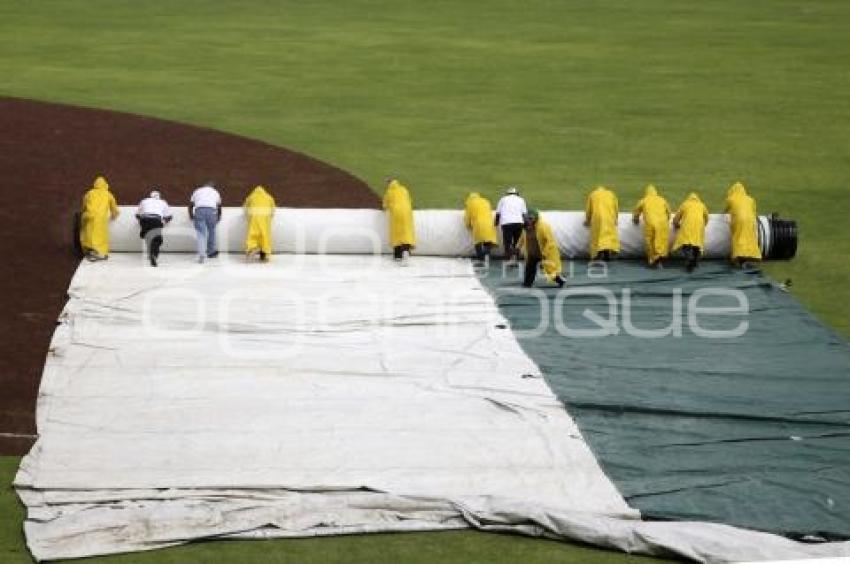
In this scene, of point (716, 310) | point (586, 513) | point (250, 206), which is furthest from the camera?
point (250, 206)

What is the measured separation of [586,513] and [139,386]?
225 inches

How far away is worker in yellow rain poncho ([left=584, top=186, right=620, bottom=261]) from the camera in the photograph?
22.9 m

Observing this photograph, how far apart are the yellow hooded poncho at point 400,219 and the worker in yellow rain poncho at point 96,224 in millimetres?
3990

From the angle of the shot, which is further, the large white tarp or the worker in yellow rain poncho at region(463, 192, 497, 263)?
the worker in yellow rain poncho at region(463, 192, 497, 263)

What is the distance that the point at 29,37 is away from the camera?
42.5 m

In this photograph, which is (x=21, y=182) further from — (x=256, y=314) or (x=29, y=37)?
(x=29, y=37)

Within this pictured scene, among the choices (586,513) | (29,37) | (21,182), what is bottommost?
(586,513)

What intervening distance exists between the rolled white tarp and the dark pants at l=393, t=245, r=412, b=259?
8.8 inches

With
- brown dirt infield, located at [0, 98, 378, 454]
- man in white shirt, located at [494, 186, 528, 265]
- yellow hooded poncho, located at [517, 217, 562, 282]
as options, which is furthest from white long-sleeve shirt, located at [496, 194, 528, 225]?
brown dirt infield, located at [0, 98, 378, 454]

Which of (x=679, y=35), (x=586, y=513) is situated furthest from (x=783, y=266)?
(x=679, y=35)

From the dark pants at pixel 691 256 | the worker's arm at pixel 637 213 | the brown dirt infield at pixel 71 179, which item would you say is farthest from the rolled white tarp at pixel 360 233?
the brown dirt infield at pixel 71 179

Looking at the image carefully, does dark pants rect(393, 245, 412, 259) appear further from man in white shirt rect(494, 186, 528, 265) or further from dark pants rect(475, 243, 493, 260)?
man in white shirt rect(494, 186, 528, 265)

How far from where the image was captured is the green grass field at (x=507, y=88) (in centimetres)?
2775

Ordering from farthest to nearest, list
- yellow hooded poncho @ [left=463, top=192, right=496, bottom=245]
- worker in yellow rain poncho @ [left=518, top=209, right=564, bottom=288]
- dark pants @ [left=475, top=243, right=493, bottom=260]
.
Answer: dark pants @ [left=475, top=243, right=493, bottom=260] → yellow hooded poncho @ [left=463, top=192, right=496, bottom=245] → worker in yellow rain poncho @ [left=518, top=209, right=564, bottom=288]
